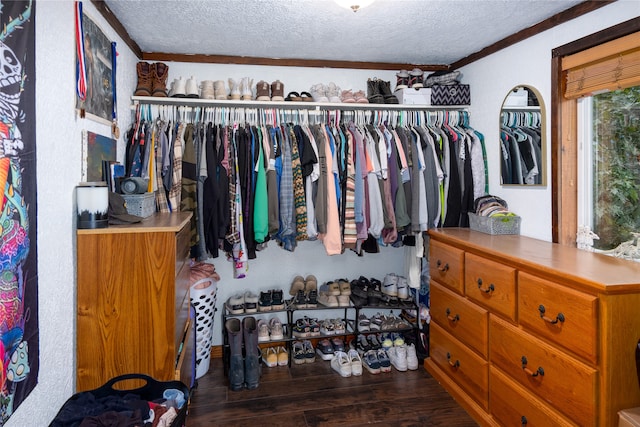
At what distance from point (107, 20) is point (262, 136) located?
1122 mm

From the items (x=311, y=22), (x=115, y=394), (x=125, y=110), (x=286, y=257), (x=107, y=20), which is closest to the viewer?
(x=115, y=394)

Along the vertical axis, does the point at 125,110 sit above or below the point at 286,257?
above

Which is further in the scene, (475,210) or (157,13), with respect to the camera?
(475,210)

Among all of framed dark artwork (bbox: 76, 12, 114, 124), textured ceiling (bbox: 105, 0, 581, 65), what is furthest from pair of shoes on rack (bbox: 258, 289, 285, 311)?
textured ceiling (bbox: 105, 0, 581, 65)

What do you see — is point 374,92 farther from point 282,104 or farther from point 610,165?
point 610,165

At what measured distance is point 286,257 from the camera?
3.41m

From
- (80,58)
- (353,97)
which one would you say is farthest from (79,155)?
(353,97)

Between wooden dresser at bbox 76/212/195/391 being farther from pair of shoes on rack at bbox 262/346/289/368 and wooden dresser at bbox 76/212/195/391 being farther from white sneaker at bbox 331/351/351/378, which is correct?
white sneaker at bbox 331/351/351/378

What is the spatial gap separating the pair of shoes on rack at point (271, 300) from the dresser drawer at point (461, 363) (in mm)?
1168

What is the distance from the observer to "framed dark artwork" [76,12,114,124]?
6.40ft

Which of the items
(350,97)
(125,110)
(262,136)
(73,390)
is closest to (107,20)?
(125,110)

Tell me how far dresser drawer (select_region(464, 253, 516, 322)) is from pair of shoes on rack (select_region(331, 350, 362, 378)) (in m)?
1.00

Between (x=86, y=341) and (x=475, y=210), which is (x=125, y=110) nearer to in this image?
(x=86, y=341)

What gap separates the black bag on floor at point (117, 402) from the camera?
4.64ft
